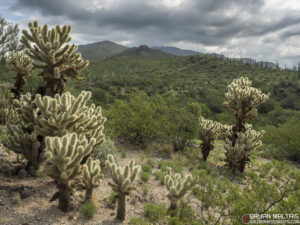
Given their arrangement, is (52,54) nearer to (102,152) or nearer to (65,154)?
(65,154)

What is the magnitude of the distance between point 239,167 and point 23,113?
28.3ft

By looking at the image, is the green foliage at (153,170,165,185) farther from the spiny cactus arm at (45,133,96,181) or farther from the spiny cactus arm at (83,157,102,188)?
the spiny cactus arm at (45,133,96,181)

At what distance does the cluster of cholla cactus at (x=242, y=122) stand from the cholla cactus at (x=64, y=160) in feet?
22.1

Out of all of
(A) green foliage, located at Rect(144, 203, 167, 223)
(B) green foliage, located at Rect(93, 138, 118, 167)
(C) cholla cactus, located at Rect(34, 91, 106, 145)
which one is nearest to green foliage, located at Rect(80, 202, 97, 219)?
(A) green foliage, located at Rect(144, 203, 167, 223)

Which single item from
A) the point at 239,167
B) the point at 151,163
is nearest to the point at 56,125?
the point at 151,163

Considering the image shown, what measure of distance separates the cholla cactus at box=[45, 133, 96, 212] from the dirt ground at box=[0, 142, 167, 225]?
0.97 feet

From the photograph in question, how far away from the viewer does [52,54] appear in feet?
16.7

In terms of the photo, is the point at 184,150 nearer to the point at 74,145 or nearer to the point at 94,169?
the point at 94,169

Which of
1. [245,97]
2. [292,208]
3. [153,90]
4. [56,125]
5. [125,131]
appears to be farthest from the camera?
[153,90]

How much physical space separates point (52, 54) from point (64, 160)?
280 cm

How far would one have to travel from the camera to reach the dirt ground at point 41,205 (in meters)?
4.02

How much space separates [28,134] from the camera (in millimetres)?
5227

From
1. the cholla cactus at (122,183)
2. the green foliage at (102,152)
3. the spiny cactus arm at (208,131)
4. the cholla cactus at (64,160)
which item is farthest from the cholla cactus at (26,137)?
the spiny cactus arm at (208,131)

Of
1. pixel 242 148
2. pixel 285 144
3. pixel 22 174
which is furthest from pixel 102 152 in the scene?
pixel 285 144
